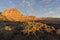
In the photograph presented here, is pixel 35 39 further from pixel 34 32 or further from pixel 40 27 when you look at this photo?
pixel 40 27

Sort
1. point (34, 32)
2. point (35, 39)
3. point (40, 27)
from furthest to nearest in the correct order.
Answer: point (40, 27) < point (34, 32) < point (35, 39)

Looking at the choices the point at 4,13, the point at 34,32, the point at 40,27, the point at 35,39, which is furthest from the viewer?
the point at 4,13

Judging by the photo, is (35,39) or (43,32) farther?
(43,32)

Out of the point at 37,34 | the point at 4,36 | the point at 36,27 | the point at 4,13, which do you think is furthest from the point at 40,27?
the point at 4,13

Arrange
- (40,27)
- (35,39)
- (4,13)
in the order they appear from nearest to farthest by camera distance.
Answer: (35,39)
(40,27)
(4,13)

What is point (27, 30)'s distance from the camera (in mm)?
20781

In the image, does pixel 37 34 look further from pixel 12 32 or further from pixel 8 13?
pixel 8 13

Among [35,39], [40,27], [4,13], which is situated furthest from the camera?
[4,13]

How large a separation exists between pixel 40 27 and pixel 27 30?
2.19 m

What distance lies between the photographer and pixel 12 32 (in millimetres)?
20844

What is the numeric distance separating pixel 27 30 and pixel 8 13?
129 ft

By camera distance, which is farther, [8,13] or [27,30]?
[8,13]

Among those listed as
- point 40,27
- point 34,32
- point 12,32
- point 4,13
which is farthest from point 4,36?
point 4,13

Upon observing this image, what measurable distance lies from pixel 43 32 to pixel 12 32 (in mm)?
3141
